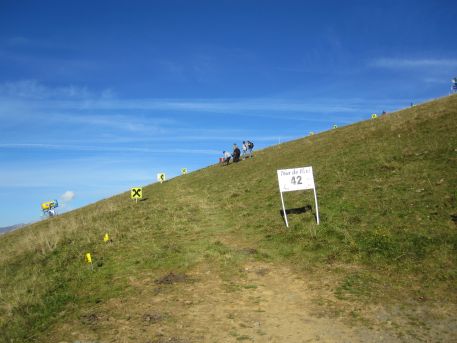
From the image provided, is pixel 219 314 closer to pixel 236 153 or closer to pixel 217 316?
pixel 217 316

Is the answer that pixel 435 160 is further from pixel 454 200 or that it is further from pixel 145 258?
pixel 145 258

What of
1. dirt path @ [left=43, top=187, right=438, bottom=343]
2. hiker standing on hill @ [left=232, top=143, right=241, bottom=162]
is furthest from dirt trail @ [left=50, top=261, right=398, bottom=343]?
hiker standing on hill @ [left=232, top=143, right=241, bottom=162]

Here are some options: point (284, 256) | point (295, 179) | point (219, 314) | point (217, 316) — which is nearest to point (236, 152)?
point (295, 179)

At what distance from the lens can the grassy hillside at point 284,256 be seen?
366 inches

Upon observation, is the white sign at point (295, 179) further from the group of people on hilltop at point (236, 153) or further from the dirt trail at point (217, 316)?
the group of people on hilltop at point (236, 153)

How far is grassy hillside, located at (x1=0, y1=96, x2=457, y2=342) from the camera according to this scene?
30.5 ft

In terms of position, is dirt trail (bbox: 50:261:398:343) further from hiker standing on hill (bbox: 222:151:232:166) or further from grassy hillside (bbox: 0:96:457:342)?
hiker standing on hill (bbox: 222:151:232:166)

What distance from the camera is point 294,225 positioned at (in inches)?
663

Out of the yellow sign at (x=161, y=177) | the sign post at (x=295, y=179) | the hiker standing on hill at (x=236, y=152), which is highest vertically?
the hiker standing on hill at (x=236, y=152)

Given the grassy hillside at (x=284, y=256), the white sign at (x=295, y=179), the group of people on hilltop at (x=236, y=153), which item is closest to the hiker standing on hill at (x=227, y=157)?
the group of people on hilltop at (x=236, y=153)

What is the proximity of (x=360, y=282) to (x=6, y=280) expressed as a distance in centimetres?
1359

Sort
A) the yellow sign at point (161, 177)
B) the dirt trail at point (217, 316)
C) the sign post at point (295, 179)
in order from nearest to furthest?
the dirt trail at point (217, 316) → the sign post at point (295, 179) → the yellow sign at point (161, 177)

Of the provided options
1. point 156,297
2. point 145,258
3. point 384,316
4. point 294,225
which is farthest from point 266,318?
point 294,225

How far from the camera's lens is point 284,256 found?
45.3 feet
